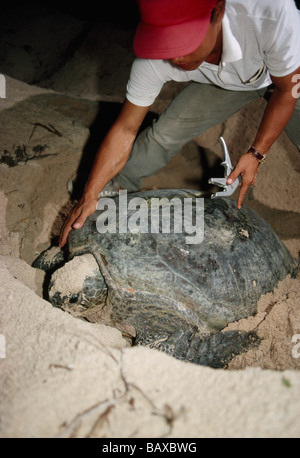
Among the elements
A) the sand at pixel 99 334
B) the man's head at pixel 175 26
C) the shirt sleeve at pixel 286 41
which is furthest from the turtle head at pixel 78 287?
the shirt sleeve at pixel 286 41

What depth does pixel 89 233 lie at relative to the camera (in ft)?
5.38

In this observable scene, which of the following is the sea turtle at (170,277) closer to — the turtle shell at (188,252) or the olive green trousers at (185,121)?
the turtle shell at (188,252)

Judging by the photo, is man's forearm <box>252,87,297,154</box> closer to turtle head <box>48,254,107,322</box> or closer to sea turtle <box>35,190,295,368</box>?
sea turtle <box>35,190,295,368</box>

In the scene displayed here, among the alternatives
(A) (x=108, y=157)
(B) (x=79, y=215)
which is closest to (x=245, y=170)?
(A) (x=108, y=157)

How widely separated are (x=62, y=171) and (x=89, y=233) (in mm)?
1024

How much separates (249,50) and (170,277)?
116cm

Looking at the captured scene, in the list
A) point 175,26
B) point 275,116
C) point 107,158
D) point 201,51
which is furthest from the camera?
point 107,158

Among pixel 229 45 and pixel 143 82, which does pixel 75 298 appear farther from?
pixel 229 45

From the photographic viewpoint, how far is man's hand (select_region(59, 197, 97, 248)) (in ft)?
5.43

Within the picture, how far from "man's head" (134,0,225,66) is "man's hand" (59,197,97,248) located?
82 centimetres

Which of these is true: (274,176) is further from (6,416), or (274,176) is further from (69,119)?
(6,416)

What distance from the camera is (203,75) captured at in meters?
1.74

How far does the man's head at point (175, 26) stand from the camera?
3.47 ft

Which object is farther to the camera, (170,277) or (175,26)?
(170,277)
